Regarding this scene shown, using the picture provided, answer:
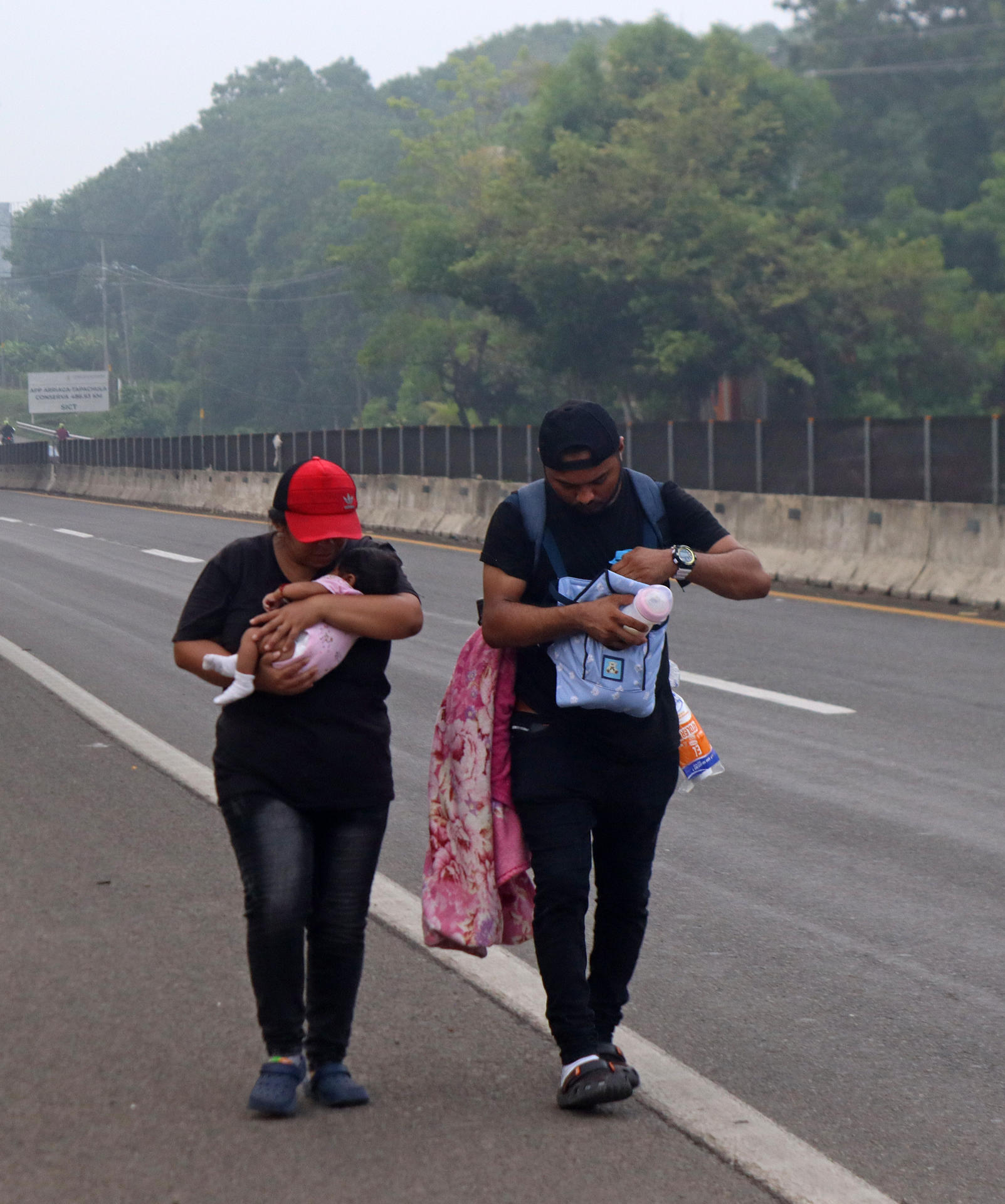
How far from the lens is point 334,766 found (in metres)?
4.14

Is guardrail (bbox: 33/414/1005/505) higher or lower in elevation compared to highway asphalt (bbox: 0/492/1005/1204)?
higher

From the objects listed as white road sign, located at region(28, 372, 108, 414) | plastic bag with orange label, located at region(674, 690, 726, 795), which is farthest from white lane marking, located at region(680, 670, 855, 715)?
white road sign, located at region(28, 372, 108, 414)

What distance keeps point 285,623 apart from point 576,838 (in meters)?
0.90

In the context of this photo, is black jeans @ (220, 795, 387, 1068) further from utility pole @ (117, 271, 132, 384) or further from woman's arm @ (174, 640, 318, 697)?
utility pole @ (117, 271, 132, 384)

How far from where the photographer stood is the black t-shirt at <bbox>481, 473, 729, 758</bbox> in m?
4.29

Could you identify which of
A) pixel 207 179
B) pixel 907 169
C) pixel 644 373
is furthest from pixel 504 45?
pixel 644 373

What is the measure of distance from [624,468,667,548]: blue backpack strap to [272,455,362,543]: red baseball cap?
2.45 feet

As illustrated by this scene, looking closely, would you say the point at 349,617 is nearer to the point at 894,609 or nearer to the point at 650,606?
the point at 650,606

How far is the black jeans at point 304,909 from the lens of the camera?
4.11 metres

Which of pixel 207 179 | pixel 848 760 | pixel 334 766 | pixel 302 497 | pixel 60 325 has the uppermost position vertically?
pixel 207 179

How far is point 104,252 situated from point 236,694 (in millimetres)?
149679

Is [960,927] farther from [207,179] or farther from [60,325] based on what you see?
[60,325]

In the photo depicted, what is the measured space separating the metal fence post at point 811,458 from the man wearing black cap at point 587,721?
17202mm

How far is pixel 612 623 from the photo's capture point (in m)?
4.09
